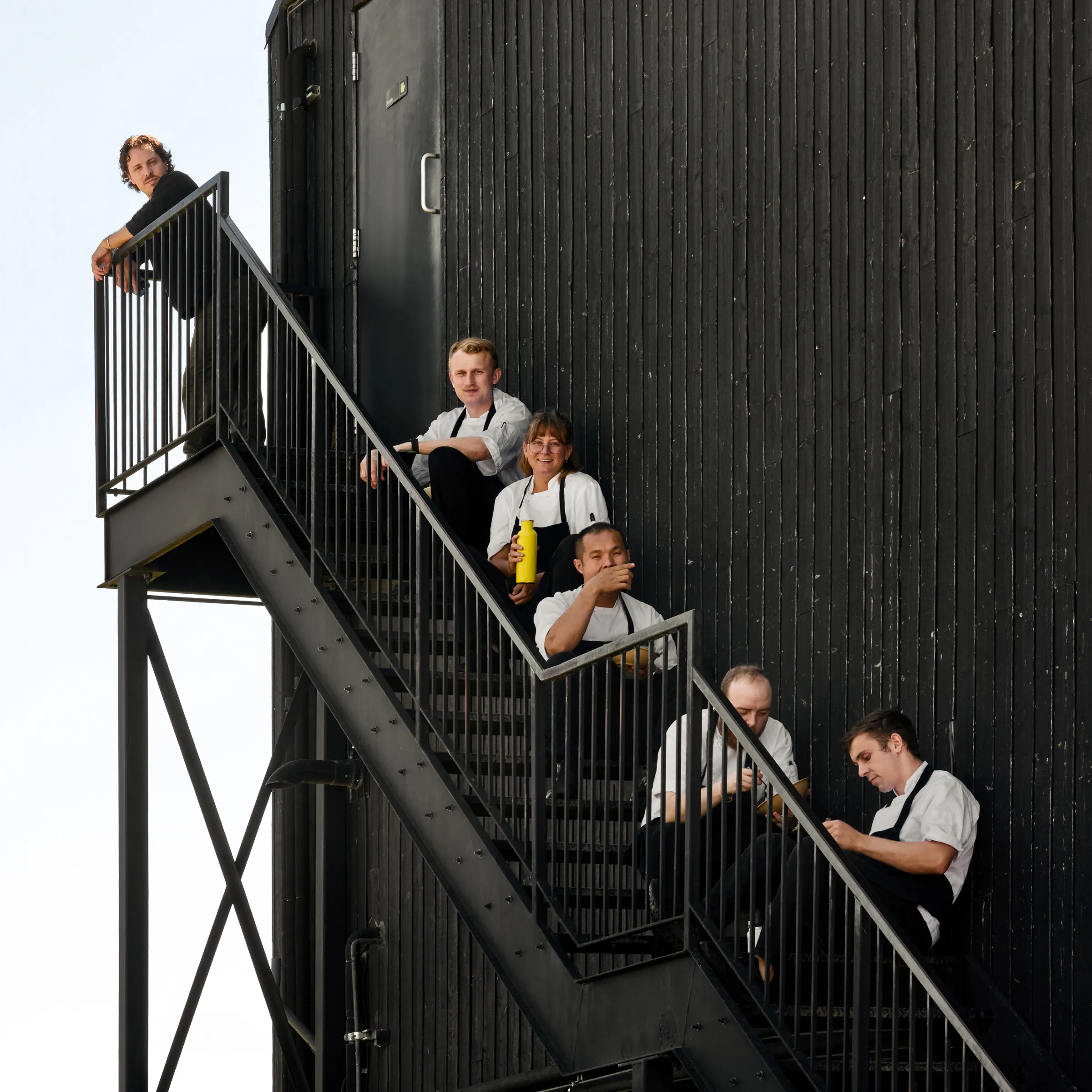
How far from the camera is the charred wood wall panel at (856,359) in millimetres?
7488

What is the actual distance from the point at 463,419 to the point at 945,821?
358 centimetres

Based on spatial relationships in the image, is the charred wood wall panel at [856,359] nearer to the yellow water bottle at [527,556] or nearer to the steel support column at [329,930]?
the yellow water bottle at [527,556]

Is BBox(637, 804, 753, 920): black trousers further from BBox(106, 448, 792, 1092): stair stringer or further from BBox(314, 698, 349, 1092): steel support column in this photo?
BBox(314, 698, 349, 1092): steel support column

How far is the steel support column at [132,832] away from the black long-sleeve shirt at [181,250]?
1.71 metres

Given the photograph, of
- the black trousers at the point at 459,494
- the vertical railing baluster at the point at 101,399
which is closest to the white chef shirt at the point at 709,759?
the black trousers at the point at 459,494

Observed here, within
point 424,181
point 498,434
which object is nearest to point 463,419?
point 498,434

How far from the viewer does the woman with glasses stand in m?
9.04

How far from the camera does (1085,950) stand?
7.14m

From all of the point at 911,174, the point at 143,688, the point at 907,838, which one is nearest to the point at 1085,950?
the point at 907,838

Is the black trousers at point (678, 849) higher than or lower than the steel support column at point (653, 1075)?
higher

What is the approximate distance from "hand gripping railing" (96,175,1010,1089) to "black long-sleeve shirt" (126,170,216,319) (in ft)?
0.05

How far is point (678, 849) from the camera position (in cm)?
711

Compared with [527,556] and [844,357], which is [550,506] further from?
[844,357]

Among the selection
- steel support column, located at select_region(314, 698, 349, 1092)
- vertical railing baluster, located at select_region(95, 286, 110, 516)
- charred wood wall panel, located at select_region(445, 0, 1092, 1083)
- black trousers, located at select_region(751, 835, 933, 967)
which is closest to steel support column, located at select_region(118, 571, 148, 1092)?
vertical railing baluster, located at select_region(95, 286, 110, 516)
